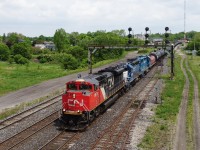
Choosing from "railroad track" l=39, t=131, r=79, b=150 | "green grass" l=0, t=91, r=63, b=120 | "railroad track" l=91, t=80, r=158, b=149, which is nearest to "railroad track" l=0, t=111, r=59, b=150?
"railroad track" l=39, t=131, r=79, b=150

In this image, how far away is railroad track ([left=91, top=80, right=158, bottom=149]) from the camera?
60.9 feet

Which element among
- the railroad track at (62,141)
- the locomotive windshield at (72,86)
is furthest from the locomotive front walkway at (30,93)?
the railroad track at (62,141)

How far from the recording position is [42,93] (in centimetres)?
3766

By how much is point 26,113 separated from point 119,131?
1005 centimetres

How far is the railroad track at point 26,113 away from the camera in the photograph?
23672mm

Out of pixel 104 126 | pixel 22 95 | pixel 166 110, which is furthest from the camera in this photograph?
pixel 22 95

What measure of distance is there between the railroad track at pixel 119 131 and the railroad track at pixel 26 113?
7941 mm

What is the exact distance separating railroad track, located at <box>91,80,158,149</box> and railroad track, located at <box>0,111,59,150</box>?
188 inches

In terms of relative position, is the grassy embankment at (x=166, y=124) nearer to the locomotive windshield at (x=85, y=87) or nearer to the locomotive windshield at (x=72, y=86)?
the locomotive windshield at (x=85, y=87)

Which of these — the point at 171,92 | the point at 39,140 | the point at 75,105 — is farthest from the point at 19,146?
the point at 171,92

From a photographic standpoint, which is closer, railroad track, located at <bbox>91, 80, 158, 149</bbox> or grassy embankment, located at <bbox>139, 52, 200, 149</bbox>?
railroad track, located at <bbox>91, 80, 158, 149</bbox>

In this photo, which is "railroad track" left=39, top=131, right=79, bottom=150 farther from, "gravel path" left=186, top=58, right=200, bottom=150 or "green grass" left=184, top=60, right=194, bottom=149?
"gravel path" left=186, top=58, right=200, bottom=150

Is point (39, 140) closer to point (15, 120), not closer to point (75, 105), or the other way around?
point (75, 105)

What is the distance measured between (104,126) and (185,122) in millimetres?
6769
